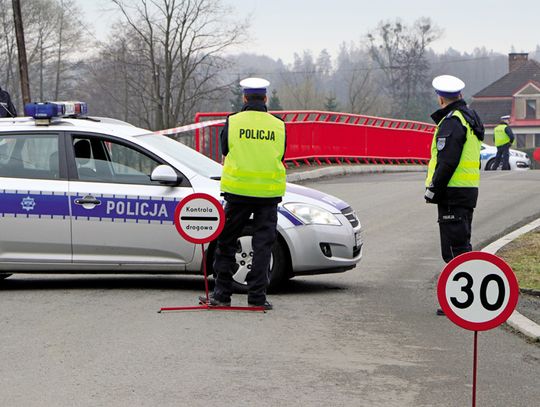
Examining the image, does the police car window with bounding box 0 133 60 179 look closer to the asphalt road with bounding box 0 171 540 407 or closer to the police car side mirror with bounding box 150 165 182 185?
the police car side mirror with bounding box 150 165 182 185

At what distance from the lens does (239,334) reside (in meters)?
8.14

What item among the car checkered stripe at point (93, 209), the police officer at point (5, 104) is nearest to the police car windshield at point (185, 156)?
the car checkered stripe at point (93, 209)

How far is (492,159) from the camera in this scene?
3403 cm

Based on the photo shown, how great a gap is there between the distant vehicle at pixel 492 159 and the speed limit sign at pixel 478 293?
1055 inches

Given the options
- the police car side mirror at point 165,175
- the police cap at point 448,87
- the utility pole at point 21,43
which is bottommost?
the police car side mirror at point 165,175

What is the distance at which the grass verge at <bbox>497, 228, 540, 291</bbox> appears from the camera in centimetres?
1075

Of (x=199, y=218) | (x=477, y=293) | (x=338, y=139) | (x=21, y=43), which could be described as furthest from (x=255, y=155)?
(x=21, y=43)

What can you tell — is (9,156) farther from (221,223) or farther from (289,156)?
(289,156)

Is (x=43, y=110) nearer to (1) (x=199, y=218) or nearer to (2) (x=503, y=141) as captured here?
(1) (x=199, y=218)

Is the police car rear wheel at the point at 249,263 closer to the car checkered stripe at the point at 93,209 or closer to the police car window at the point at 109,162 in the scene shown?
the car checkered stripe at the point at 93,209

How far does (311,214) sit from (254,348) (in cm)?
259

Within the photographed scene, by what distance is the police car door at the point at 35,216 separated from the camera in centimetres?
1005

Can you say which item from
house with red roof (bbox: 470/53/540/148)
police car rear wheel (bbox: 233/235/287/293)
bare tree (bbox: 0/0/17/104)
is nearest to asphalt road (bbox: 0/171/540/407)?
police car rear wheel (bbox: 233/235/287/293)

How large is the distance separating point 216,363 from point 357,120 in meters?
24.3
